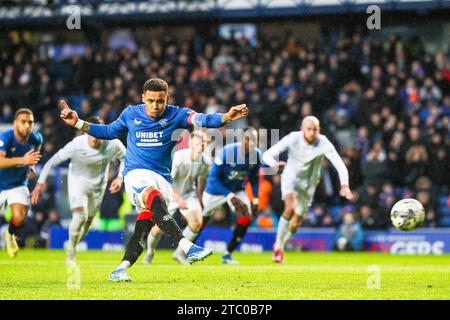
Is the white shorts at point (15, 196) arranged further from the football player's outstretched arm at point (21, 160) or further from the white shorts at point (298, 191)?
the white shorts at point (298, 191)

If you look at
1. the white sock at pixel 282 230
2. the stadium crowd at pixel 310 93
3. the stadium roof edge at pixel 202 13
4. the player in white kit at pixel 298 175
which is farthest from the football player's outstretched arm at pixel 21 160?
the stadium roof edge at pixel 202 13

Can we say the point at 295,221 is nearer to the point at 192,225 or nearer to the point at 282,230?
the point at 282,230

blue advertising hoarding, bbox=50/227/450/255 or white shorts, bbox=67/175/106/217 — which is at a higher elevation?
white shorts, bbox=67/175/106/217

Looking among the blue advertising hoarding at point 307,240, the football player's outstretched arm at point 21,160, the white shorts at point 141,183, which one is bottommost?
the blue advertising hoarding at point 307,240

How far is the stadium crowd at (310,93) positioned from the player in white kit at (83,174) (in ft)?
24.9

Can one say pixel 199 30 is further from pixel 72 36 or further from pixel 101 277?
pixel 101 277

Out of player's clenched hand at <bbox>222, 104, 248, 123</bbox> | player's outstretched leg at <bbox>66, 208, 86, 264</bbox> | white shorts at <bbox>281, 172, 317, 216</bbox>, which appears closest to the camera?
player's clenched hand at <bbox>222, 104, 248, 123</bbox>

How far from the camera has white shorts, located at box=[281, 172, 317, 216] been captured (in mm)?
15812

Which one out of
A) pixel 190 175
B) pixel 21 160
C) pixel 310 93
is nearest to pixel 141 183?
pixel 21 160

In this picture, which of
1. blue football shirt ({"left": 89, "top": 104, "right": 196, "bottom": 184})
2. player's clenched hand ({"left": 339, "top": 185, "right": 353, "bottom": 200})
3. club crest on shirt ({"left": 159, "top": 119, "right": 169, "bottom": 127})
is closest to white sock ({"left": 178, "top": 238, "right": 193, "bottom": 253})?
blue football shirt ({"left": 89, "top": 104, "right": 196, "bottom": 184})

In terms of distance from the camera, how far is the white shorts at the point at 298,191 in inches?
623

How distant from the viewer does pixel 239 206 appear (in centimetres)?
1543

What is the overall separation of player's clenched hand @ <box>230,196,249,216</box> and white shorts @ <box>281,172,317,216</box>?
0.80 metres

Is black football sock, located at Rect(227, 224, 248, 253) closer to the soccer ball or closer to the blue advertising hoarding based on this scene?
the soccer ball
